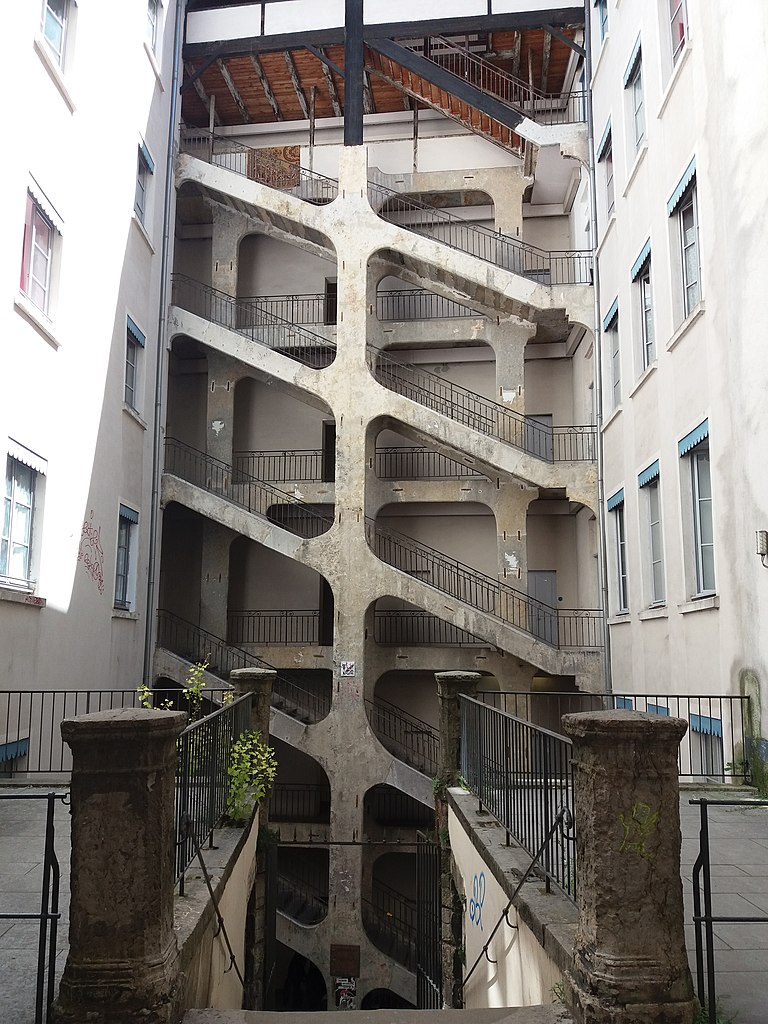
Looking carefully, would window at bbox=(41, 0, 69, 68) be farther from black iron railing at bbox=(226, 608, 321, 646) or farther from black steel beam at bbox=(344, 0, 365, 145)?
black iron railing at bbox=(226, 608, 321, 646)

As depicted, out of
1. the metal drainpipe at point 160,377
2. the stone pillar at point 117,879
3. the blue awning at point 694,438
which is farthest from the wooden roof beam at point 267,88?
the stone pillar at point 117,879

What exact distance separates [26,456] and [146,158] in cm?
866

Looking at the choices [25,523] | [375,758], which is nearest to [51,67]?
[25,523]

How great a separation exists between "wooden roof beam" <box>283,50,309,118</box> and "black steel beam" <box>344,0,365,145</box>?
165cm

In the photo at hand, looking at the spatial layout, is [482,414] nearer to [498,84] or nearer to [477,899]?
[498,84]

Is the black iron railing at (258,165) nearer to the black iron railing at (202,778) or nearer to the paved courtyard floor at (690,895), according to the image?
the black iron railing at (202,778)

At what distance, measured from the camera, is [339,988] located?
1791cm

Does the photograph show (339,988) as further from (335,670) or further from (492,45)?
(492,45)

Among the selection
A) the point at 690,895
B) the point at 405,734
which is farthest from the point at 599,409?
the point at 690,895

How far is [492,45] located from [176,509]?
13.8 metres

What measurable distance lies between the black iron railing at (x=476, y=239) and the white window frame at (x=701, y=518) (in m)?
9.60

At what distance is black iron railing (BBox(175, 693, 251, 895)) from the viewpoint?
573cm

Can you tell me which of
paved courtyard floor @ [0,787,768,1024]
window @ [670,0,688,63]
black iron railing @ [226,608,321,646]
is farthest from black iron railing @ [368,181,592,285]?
paved courtyard floor @ [0,787,768,1024]

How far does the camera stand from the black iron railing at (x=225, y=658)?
19.6 metres
